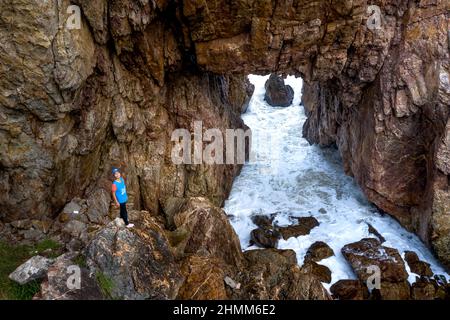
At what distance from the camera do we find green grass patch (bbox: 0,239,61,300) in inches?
422

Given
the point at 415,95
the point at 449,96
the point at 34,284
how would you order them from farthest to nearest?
the point at 415,95 < the point at 449,96 < the point at 34,284

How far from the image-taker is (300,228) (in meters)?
22.4

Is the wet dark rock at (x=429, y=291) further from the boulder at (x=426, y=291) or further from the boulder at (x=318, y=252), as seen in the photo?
the boulder at (x=318, y=252)

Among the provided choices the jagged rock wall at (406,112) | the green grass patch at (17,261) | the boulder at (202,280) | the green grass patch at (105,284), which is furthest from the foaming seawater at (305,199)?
the green grass patch at (105,284)

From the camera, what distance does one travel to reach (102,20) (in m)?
15.7

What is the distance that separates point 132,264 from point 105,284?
1016 millimetres

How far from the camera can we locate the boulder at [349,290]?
1717 centimetres

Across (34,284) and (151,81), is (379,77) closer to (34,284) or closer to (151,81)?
(151,81)

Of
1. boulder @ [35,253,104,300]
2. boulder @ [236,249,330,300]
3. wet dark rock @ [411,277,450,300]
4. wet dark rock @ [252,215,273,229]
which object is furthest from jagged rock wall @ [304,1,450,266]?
boulder @ [35,253,104,300]

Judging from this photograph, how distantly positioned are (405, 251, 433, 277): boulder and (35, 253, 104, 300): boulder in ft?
52.8

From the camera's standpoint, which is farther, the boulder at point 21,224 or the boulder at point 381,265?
the boulder at point 381,265

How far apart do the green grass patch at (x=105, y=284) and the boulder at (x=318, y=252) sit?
39.6 ft
